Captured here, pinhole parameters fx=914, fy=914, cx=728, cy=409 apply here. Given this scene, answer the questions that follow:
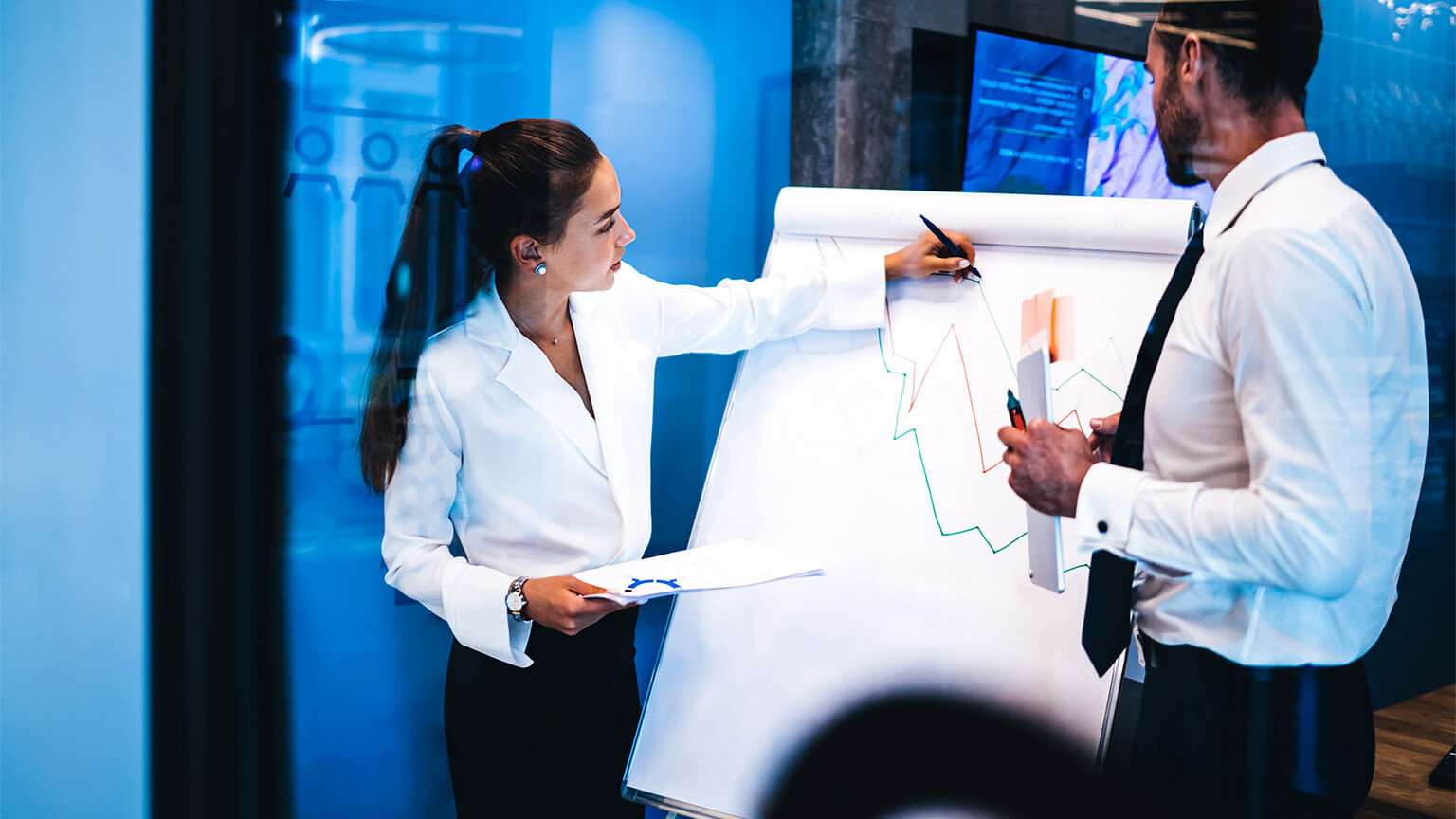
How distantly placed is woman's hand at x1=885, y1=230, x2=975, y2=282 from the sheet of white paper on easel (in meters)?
0.49

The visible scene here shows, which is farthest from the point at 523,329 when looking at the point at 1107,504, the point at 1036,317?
the point at 1107,504

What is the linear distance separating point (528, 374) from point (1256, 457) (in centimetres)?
99

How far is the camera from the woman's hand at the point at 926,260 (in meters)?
1.42

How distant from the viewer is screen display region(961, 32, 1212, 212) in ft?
4.61

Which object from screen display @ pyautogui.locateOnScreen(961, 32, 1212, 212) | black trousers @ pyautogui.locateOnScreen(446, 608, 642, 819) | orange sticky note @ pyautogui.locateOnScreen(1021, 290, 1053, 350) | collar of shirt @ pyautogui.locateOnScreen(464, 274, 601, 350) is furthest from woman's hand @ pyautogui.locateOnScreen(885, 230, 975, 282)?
black trousers @ pyautogui.locateOnScreen(446, 608, 642, 819)

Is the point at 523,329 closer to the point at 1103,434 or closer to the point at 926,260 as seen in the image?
the point at 926,260


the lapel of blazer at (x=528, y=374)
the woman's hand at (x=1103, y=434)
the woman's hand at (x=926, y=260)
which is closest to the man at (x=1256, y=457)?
the woman's hand at (x=1103, y=434)

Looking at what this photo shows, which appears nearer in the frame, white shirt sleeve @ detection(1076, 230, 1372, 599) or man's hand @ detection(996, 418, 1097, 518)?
white shirt sleeve @ detection(1076, 230, 1372, 599)

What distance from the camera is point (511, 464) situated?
1.43 metres

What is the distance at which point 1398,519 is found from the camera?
99 cm

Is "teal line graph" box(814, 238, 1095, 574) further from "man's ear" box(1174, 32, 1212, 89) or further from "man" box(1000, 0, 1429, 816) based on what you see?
"man's ear" box(1174, 32, 1212, 89)

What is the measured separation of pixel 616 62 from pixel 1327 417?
49.9 inches

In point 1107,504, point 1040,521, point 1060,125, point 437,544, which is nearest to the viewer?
point 1107,504

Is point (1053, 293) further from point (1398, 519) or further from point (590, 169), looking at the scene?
point (590, 169)
